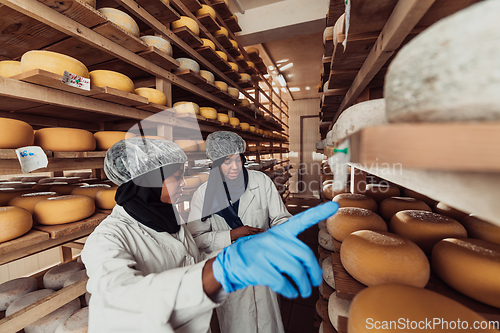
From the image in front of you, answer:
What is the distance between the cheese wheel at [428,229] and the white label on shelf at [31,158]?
179 centimetres

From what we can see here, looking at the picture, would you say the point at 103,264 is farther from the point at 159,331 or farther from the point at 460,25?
the point at 460,25

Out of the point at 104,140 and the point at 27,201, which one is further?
the point at 104,140

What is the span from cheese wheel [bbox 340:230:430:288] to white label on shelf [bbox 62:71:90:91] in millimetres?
1570

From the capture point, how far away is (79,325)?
46.8 inches

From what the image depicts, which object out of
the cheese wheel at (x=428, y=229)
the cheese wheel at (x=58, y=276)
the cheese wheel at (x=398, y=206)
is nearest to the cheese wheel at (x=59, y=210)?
the cheese wheel at (x=58, y=276)

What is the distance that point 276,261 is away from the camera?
0.62m

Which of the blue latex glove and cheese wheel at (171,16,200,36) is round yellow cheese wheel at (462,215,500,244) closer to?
the blue latex glove

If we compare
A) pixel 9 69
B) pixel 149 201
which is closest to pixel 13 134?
pixel 9 69

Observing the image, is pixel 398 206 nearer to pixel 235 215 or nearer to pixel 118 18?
pixel 235 215

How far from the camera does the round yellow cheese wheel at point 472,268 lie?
66 centimetres

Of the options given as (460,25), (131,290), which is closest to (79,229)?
(131,290)

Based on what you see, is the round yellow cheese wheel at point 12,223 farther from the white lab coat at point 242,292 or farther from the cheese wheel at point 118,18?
the cheese wheel at point 118,18

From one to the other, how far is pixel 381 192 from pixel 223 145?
133cm

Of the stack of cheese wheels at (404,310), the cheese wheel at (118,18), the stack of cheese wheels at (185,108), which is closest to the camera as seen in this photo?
the stack of cheese wheels at (404,310)
